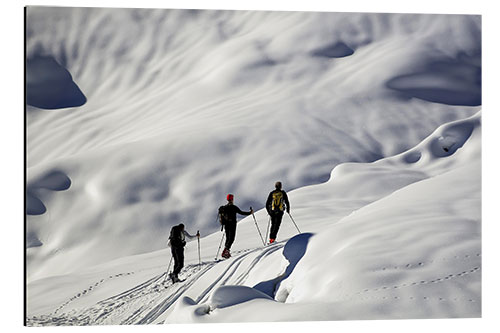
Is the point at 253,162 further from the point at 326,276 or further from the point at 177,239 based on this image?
the point at 326,276

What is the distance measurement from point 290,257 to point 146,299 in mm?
2187

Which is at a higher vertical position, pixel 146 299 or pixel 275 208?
pixel 275 208

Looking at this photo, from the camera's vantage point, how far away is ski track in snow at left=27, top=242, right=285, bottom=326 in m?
7.91

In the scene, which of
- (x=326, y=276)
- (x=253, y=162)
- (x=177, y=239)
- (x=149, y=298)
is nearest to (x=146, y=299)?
(x=149, y=298)

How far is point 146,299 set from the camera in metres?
8.40

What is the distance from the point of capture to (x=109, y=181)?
13.9m

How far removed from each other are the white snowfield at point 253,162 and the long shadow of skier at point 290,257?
27 millimetres

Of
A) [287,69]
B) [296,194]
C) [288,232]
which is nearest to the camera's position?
[288,232]

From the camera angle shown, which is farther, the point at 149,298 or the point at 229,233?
the point at 229,233

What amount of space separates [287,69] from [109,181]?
6544 millimetres
